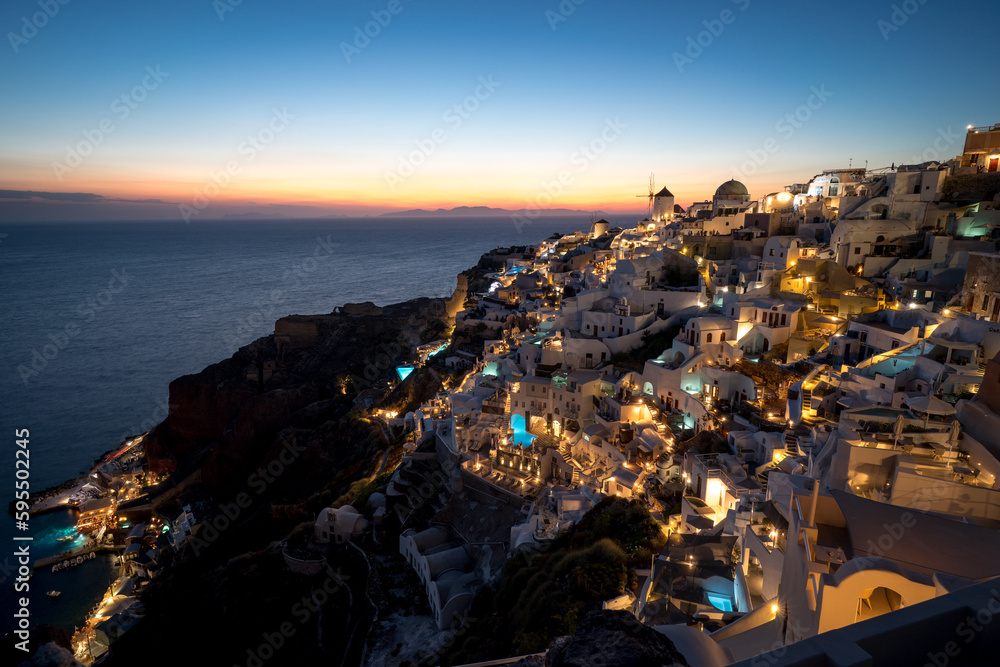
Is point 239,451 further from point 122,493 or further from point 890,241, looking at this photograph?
point 890,241

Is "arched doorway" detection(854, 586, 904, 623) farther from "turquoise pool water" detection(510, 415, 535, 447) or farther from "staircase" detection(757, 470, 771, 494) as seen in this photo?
"turquoise pool water" detection(510, 415, 535, 447)

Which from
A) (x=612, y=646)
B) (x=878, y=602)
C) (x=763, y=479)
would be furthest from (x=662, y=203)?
(x=612, y=646)

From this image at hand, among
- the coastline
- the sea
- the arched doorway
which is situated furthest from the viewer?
the coastline

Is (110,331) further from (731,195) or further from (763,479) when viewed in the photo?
(763,479)

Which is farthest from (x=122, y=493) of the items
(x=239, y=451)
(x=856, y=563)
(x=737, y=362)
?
(x=856, y=563)

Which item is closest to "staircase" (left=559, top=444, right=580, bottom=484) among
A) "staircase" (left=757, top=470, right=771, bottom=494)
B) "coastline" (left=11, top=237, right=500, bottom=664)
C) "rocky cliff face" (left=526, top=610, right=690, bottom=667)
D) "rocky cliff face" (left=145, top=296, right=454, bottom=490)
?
"staircase" (left=757, top=470, right=771, bottom=494)
